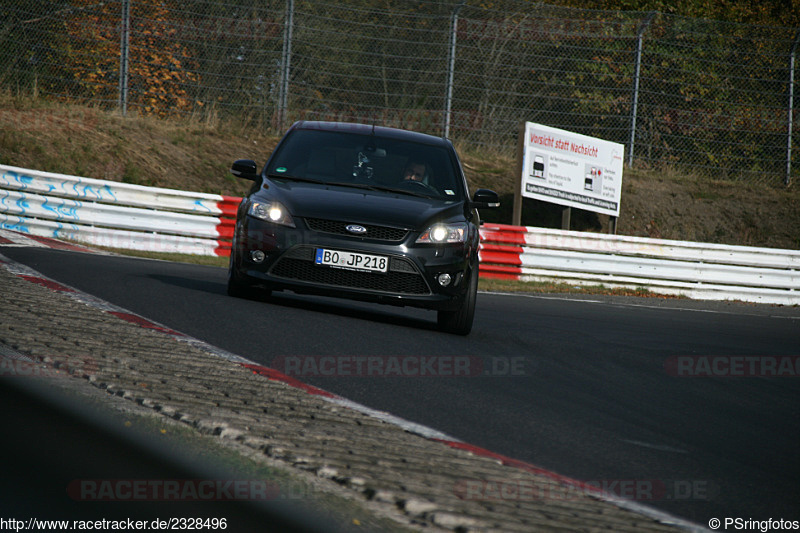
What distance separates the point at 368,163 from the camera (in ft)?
30.1

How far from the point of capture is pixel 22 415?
159 inches

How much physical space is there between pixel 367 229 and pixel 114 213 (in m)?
9.97

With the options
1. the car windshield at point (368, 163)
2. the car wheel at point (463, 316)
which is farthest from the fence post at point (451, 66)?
the car wheel at point (463, 316)

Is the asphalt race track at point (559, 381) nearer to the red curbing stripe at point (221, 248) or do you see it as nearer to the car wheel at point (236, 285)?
the car wheel at point (236, 285)

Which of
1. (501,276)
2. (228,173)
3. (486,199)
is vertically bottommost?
(501,276)

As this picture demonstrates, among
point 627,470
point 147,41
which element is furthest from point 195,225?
point 627,470

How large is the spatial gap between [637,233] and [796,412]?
17866mm

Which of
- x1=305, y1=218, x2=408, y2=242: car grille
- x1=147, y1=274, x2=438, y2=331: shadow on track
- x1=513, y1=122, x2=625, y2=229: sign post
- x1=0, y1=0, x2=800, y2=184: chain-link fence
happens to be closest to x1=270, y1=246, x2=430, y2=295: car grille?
x1=305, y1=218, x2=408, y2=242: car grille

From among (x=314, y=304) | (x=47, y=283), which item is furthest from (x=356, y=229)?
(x=47, y=283)

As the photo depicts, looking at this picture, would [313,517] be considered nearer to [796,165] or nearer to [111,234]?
[111,234]

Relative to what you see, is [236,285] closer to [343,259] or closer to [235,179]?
[343,259]

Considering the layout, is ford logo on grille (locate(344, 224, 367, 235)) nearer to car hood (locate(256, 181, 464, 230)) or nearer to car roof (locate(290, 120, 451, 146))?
car hood (locate(256, 181, 464, 230))

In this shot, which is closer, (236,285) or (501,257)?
Answer: (236,285)

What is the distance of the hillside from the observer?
65.7ft
